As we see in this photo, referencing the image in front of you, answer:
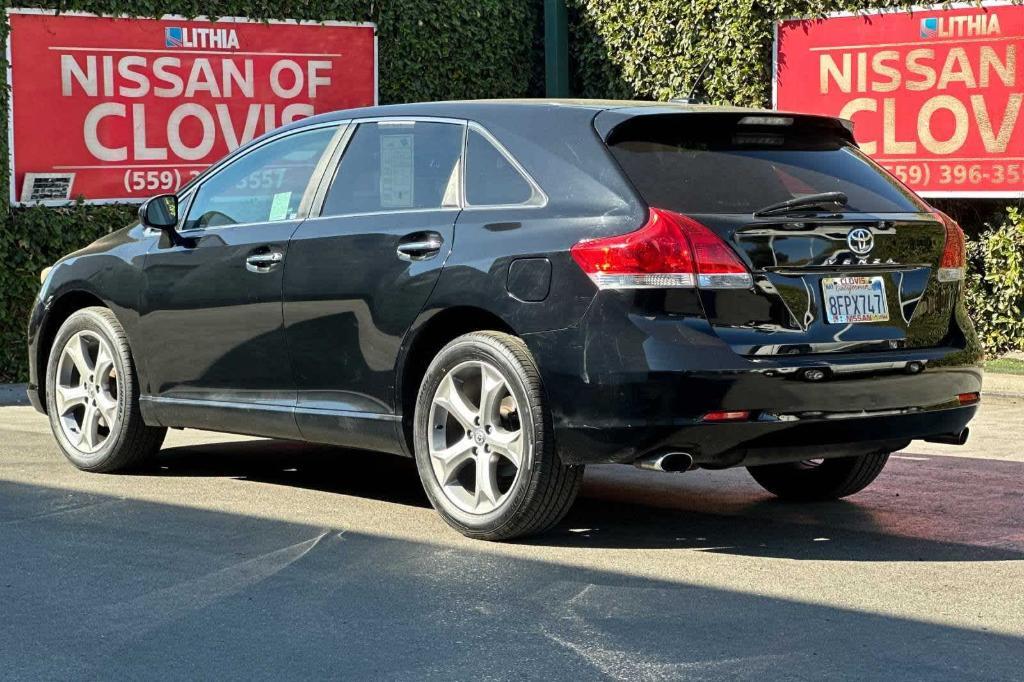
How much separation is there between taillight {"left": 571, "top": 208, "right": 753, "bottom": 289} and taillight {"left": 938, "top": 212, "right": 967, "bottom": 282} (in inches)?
41.5

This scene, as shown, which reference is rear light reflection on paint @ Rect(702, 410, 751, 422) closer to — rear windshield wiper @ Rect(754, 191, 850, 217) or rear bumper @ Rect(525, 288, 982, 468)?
rear bumper @ Rect(525, 288, 982, 468)

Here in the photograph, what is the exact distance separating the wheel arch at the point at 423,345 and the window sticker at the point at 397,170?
0.54 m

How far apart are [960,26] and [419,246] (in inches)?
318

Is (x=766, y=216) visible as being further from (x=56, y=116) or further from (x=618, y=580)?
(x=56, y=116)

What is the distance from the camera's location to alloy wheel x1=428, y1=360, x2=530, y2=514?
6613 millimetres

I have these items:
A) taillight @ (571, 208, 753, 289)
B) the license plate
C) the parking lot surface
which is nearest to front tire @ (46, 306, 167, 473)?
the parking lot surface

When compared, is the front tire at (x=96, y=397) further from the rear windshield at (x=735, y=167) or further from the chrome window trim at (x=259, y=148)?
the rear windshield at (x=735, y=167)

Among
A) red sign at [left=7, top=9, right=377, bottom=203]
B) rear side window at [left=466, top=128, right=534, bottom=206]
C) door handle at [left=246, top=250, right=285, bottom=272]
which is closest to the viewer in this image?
rear side window at [left=466, top=128, right=534, bottom=206]

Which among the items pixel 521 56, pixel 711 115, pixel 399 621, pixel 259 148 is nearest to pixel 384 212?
pixel 259 148

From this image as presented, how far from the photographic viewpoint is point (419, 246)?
6.88 m

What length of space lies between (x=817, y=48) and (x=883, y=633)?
9.92 meters

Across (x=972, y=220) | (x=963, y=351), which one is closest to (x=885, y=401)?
(x=963, y=351)

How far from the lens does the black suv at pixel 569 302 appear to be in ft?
Answer: 20.3

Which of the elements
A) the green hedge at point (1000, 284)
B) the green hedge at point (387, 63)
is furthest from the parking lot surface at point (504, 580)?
the green hedge at point (1000, 284)
